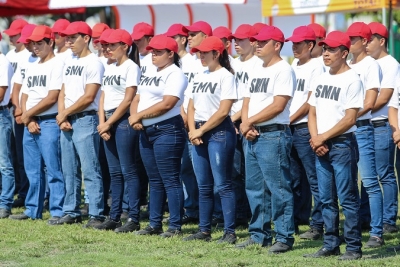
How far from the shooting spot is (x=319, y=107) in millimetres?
8422

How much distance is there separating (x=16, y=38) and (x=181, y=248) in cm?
527

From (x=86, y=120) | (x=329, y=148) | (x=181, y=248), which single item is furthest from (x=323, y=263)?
(x=86, y=120)

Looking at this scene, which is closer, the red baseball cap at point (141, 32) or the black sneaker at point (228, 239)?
the black sneaker at point (228, 239)

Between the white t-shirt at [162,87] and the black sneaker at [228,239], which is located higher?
the white t-shirt at [162,87]

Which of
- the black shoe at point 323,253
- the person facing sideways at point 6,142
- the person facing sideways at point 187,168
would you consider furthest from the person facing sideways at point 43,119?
the black shoe at point 323,253

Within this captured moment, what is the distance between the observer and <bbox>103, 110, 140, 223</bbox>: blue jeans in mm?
10133

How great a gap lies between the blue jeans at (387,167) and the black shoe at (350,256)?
1.81 m

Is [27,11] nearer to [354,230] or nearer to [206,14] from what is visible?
[206,14]

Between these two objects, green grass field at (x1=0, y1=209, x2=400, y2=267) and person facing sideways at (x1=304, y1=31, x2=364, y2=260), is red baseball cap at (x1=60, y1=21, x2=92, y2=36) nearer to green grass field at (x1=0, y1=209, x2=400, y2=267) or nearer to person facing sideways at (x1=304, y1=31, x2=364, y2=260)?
green grass field at (x1=0, y1=209, x2=400, y2=267)

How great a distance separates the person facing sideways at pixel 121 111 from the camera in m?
10.1

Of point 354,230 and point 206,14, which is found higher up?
point 206,14

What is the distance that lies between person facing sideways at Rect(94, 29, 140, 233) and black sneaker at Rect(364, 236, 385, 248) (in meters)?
2.66

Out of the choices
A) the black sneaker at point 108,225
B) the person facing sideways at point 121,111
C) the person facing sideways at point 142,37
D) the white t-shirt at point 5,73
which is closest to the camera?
the person facing sideways at point 121,111

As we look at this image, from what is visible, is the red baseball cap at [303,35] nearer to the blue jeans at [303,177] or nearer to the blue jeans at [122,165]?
the blue jeans at [303,177]
